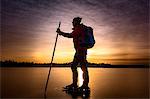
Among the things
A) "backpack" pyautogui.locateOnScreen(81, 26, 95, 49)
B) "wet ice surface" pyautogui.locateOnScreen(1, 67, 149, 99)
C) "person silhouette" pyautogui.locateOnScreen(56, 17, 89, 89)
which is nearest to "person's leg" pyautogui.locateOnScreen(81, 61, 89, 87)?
"person silhouette" pyautogui.locateOnScreen(56, 17, 89, 89)

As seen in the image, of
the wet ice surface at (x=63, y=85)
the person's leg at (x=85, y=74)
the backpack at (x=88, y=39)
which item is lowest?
the wet ice surface at (x=63, y=85)

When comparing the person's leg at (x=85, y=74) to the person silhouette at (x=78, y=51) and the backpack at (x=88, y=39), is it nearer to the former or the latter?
the person silhouette at (x=78, y=51)

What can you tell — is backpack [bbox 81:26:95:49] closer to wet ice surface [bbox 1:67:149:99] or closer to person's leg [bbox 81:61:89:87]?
person's leg [bbox 81:61:89:87]

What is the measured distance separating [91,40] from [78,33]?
45 cm

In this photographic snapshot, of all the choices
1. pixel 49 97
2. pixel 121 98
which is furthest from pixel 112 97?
pixel 49 97

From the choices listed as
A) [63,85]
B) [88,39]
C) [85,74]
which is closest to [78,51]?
[88,39]

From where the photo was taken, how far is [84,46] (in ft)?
31.9

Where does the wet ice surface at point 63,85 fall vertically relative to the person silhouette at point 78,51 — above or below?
below

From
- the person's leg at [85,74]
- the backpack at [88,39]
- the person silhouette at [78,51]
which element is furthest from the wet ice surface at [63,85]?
the backpack at [88,39]

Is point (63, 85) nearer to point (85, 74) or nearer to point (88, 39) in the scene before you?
point (85, 74)

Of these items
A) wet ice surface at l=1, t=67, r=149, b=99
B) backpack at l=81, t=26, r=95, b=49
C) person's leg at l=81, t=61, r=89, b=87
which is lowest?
wet ice surface at l=1, t=67, r=149, b=99

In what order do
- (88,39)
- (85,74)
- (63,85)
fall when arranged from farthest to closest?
(63,85) → (85,74) → (88,39)

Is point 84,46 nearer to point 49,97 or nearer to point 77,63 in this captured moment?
point 77,63

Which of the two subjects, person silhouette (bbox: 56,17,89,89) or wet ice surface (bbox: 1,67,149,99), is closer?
wet ice surface (bbox: 1,67,149,99)
